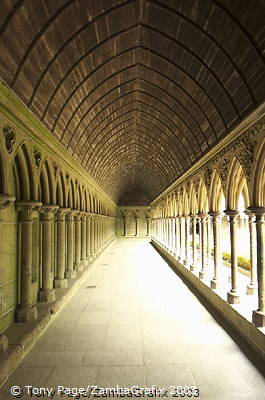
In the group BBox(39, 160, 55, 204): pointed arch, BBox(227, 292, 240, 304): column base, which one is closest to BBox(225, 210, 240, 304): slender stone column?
BBox(227, 292, 240, 304): column base

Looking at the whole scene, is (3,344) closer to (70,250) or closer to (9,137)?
(9,137)

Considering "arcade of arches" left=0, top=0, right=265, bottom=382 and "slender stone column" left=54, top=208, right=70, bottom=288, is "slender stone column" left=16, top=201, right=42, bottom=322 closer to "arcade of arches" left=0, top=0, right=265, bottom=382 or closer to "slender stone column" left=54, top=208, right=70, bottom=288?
"arcade of arches" left=0, top=0, right=265, bottom=382

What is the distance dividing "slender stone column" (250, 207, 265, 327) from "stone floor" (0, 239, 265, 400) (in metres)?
0.63

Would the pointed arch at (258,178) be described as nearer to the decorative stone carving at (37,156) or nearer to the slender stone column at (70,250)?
the decorative stone carving at (37,156)

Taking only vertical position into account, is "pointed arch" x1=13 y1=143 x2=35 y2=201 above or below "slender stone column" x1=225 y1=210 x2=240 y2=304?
above

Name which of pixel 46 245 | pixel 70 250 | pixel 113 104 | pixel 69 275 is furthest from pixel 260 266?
pixel 113 104

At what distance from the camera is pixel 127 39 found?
742 cm

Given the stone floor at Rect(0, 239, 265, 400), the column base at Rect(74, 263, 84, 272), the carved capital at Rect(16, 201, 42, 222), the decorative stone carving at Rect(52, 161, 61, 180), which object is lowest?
the stone floor at Rect(0, 239, 265, 400)

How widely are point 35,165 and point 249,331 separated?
5216mm

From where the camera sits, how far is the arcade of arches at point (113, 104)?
5320mm

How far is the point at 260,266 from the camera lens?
5.84 m

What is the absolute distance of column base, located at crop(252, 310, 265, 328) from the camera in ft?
17.6

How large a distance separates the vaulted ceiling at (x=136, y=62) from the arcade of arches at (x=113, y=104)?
0.03m

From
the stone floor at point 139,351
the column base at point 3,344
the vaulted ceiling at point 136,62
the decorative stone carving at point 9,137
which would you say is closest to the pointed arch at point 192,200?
the vaulted ceiling at point 136,62
